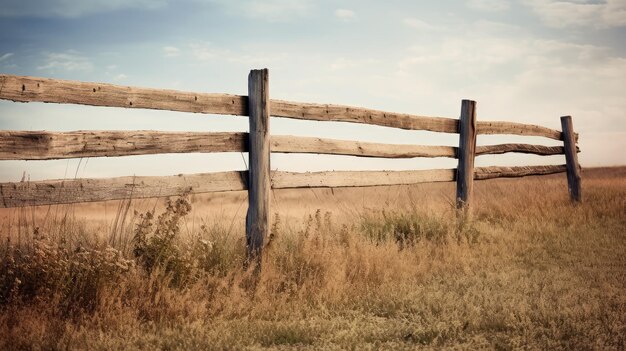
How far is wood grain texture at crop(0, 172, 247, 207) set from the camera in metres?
4.55

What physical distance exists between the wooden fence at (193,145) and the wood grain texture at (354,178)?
13 millimetres

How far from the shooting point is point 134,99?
513 centimetres

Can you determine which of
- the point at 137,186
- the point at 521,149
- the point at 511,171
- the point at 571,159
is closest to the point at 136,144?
the point at 137,186

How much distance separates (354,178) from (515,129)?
5.48 meters

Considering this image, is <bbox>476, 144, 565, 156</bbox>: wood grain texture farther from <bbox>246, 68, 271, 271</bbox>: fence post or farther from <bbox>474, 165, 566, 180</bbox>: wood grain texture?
<bbox>246, 68, 271, 271</bbox>: fence post

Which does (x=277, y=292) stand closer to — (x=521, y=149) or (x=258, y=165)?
(x=258, y=165)

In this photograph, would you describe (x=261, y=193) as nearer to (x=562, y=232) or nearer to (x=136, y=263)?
(x=136, y=263)

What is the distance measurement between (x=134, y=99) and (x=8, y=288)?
6.55 feet

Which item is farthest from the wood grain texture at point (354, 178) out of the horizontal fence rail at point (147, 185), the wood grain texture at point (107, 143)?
the wood grain texture at point (107, 143)

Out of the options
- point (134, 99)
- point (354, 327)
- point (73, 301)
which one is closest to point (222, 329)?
point (354, 327)

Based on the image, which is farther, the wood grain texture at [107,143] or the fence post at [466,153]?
the fence post at [466,153]

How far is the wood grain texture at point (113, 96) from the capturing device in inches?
179

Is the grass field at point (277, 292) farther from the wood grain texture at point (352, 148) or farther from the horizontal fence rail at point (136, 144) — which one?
the wood grain texture at point (352, 148)

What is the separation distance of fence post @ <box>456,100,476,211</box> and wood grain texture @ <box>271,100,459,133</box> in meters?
0.17
